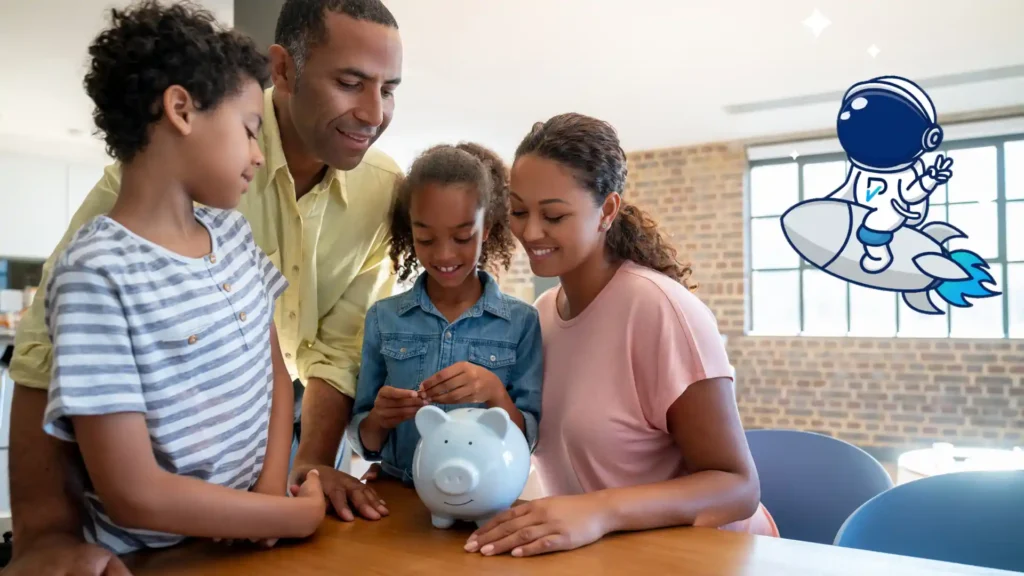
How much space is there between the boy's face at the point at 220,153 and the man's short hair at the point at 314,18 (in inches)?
16.5

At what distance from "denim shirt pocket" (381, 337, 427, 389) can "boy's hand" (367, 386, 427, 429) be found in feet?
0.41

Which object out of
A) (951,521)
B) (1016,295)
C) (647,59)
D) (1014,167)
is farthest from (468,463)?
(1014,167)

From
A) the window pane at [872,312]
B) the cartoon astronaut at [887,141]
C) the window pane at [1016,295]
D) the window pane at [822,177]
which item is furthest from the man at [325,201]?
the window pane at [872,312]

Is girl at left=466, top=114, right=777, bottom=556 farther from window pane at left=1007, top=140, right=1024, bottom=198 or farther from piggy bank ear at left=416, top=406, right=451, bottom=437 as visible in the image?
window pane at left=1007, top=140, right=1024, bottom=198

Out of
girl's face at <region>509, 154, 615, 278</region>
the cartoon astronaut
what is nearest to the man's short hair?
girl's face at <region>509, 154, 615, 278</region>

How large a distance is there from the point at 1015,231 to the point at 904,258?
129 inches

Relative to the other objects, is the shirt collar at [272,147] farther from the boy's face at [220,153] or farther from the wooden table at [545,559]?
the wooden table at [545,559]

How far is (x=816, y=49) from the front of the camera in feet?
14.5

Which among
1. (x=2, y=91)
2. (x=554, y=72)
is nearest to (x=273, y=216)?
(x=554, y=72)

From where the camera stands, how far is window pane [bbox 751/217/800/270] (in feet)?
20.5

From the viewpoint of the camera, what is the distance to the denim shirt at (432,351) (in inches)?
49.6

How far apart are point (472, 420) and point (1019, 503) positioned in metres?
0.95

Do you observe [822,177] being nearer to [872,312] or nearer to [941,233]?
[872,312]

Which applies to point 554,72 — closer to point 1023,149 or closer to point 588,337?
point 1023,149
